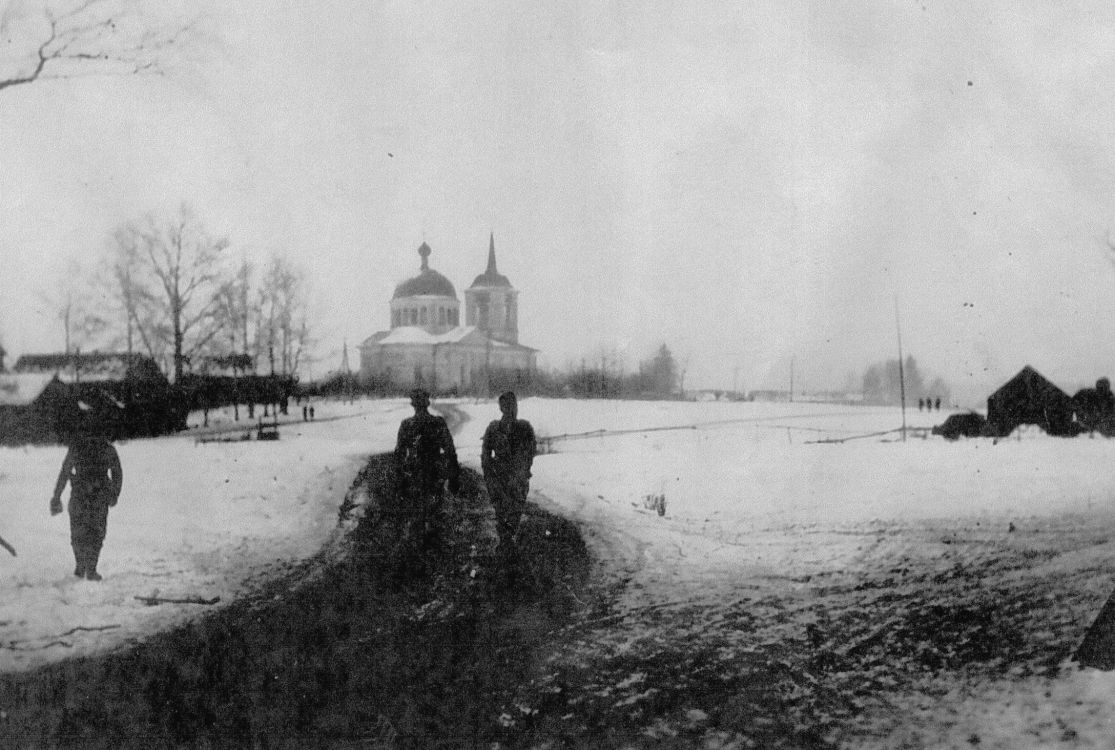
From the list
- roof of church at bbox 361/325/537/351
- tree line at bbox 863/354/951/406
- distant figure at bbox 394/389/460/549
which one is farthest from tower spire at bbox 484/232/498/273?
tree line at bbox 863/354/951/406

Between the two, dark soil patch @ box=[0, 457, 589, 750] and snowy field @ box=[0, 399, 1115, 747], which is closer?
dark soil patch @ box=[0, 457, 589, 750]

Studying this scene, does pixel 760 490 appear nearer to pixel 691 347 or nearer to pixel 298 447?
pixel 691 347

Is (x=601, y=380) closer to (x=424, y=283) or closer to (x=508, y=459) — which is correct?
(x=508, y=459)

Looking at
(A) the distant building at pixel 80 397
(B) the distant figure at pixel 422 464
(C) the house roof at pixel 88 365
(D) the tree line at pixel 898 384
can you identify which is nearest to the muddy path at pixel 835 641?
(D) the tree line at pixel 898 384

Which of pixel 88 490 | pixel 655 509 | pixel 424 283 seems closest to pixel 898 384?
pixel 655 509

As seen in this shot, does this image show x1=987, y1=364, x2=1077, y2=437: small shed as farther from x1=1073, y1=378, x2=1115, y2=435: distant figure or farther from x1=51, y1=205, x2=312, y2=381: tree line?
x1=51, y1=205, x2=312, y2=381: tree line

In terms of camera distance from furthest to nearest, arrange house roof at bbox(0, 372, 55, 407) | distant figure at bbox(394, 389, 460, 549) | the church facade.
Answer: the church facade, distant figure at bbox(394, 389, 460, 549), house roof at bbox(0, 372, 55, 407)

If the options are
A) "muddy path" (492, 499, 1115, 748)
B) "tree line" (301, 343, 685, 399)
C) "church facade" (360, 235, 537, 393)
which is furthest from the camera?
"tree line" (301, 343, 685, 399)
